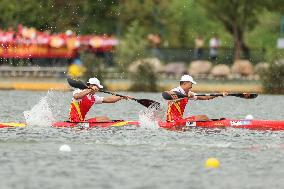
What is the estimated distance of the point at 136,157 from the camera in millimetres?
26438

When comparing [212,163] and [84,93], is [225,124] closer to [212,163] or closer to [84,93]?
[84,93]

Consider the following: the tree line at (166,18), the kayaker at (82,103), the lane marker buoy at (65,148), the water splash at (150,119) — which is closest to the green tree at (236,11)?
the tree line at (166,18)

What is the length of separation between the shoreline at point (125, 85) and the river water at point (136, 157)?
19787mm

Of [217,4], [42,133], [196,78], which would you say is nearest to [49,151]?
[42,133]

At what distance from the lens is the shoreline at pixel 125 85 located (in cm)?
5400

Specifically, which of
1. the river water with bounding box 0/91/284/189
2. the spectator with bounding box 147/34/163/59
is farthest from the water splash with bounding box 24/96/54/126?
the spectator with bounding box 147/34/163/59

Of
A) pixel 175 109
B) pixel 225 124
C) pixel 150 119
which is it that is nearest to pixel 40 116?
pixel 150 119

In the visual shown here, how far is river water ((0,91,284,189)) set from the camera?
22.8 meters

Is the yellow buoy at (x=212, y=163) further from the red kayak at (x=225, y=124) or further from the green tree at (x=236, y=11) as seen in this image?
the green tree at (x=236, y=11)

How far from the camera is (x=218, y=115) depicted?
4272cm

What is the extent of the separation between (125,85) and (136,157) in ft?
96.4

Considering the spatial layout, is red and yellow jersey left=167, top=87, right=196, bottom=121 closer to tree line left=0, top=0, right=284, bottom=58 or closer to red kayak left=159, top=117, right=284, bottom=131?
red kayak left=159, top=117, right=284, bottom=131

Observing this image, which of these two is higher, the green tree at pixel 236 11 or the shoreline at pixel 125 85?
the green tree at pixel 236 11

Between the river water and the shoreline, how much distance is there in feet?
64.9
